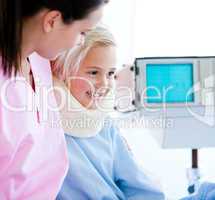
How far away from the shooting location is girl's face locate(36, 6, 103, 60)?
0.69 meters

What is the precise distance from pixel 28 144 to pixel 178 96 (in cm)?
66

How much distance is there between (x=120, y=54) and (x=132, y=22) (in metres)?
0.15

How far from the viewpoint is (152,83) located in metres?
1.25

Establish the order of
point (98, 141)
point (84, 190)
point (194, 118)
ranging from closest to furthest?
point (84, 190) < point (98, 141) < point (194, 118)

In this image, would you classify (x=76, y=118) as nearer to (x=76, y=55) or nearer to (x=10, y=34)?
(x=76, y=55)

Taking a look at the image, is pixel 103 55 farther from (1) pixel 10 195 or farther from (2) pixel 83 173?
(1) pixel 10 195

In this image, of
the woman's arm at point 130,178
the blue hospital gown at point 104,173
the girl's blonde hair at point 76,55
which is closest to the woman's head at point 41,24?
the girl's blonde hair at point 76,55

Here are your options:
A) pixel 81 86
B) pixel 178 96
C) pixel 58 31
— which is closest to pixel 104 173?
pixel 81 86

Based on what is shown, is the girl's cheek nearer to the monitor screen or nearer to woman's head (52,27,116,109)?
woman's head (52,27,116,109)

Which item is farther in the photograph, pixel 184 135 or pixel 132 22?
pixel 132 22

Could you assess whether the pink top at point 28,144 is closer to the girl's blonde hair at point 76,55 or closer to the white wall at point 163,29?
the girl's blonde hair at point 76,55

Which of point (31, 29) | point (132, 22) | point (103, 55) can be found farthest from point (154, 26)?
point (31, 29)

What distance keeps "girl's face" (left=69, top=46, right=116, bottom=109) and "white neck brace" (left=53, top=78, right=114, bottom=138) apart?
0.02 m

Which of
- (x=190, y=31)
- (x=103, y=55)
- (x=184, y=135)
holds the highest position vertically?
(x=190, y=31)
